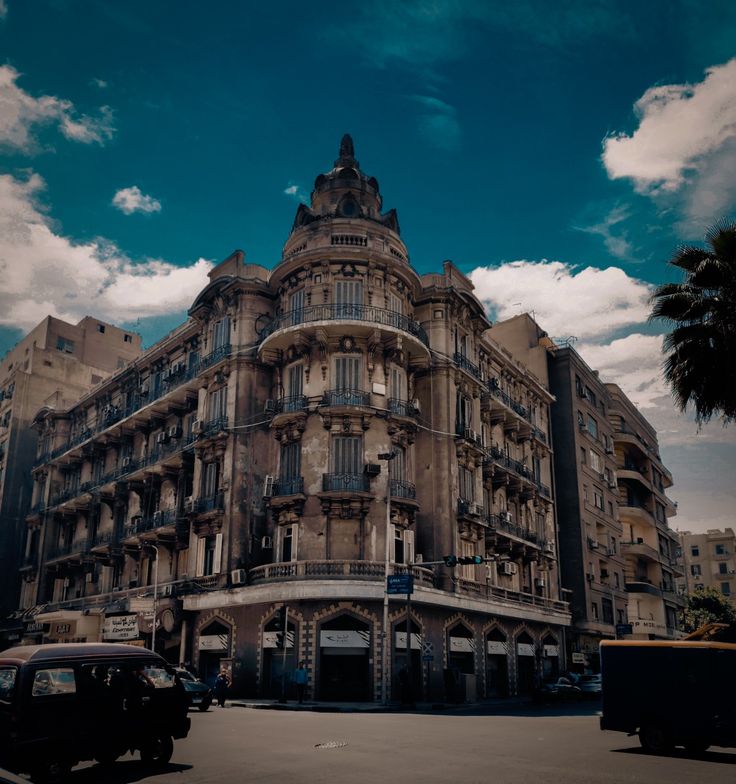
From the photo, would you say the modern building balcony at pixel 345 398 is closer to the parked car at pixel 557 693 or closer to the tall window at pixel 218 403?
the tall window at pixel 218 403

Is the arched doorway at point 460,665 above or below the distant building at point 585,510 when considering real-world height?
below

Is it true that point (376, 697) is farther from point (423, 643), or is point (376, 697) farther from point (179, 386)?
point (179, 386)

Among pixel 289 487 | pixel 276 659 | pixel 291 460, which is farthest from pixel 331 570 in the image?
pixel 291 460

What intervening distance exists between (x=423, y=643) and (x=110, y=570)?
2280 cm

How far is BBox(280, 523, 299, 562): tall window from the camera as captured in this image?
34.4 m

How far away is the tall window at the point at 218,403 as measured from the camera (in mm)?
39781

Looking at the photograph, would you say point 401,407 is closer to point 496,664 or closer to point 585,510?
point 496,664

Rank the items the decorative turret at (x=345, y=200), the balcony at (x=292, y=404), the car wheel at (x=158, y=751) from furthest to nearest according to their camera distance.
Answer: the decorative turret at (x=345, y=200) → the balcony at (x=292, y=404) → the car wheel at (x=158, y=751)

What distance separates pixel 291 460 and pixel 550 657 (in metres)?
22.6

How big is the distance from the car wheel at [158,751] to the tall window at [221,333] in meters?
29.4

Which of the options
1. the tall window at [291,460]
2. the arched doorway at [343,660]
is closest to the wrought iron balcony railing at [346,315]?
the tall window at [291,460]

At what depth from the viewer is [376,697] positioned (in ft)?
102

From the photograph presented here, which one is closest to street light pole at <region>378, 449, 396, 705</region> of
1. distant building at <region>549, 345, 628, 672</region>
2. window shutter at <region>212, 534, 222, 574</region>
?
window shutter at <region>212, 534, 222, 574</region>

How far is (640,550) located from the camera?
6134cm
